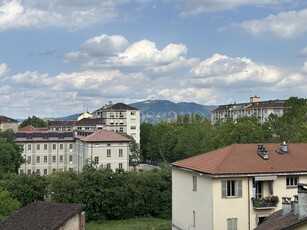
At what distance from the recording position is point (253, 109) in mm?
149250

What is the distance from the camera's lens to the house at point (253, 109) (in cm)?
14038

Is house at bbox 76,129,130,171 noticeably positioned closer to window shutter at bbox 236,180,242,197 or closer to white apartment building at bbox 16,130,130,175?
white apartment building at bbox 16,130,130,175

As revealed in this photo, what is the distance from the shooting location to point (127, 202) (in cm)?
5622

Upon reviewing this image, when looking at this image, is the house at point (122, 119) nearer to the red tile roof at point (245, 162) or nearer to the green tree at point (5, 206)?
the green tree at point (5, 206)

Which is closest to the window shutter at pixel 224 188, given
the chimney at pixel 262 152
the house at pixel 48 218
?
the chimney at pixel 262 152

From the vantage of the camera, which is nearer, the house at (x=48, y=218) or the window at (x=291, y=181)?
the house at (x=48, y=218)

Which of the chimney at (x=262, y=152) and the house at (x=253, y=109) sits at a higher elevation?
the house at (x=253, y=109)

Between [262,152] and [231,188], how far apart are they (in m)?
→ 4.18

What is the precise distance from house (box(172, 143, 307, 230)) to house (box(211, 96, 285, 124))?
308ft

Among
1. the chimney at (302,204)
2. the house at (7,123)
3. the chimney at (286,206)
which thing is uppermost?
the house at (7,123)

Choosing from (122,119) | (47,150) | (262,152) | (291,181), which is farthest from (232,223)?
(122,119)

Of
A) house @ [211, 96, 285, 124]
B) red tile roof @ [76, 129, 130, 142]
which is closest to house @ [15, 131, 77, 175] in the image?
red tile roof @ [76, 129, 130, 142]

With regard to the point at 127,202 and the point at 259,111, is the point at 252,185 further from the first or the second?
the point at 259,111

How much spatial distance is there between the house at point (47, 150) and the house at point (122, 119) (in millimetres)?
33743
